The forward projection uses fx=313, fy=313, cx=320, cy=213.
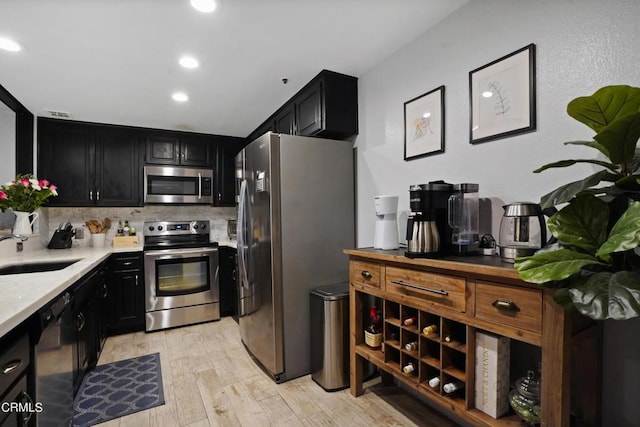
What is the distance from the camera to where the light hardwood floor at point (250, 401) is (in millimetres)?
1932

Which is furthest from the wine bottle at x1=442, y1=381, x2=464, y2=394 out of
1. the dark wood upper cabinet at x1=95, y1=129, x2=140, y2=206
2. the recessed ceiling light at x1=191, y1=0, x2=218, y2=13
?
the dark wood upper cabinet at x1=95, y1=129, x2=140, y2=206

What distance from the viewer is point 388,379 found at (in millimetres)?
2330

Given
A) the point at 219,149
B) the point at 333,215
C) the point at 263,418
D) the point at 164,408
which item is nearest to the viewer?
the point at 263,418

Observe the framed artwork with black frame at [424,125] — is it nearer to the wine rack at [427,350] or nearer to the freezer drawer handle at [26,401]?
the wine rack at [427,350]

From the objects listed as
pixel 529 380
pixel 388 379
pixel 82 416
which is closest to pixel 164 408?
pixel 82 416

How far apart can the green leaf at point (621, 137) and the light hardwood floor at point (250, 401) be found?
66.6 inches

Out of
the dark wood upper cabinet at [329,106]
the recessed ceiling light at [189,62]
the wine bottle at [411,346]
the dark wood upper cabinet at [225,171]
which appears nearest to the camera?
the wine bottle at [411,346]

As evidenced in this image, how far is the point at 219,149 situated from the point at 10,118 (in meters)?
2.13

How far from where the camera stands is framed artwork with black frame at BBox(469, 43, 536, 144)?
1.52 metres

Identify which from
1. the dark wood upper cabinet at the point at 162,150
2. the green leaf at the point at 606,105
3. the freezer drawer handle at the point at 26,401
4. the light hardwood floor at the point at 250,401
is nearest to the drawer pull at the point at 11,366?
the freezer drawer handle at the point at 26,401

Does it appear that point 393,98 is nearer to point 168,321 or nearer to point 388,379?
point 388,379

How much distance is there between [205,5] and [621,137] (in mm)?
1932

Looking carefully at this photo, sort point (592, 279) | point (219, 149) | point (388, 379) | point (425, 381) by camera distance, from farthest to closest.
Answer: point (219, 149) < point (388, 379) < point (425, 381) < point (592, 279)

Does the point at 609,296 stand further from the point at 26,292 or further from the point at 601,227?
the point at 26,292
